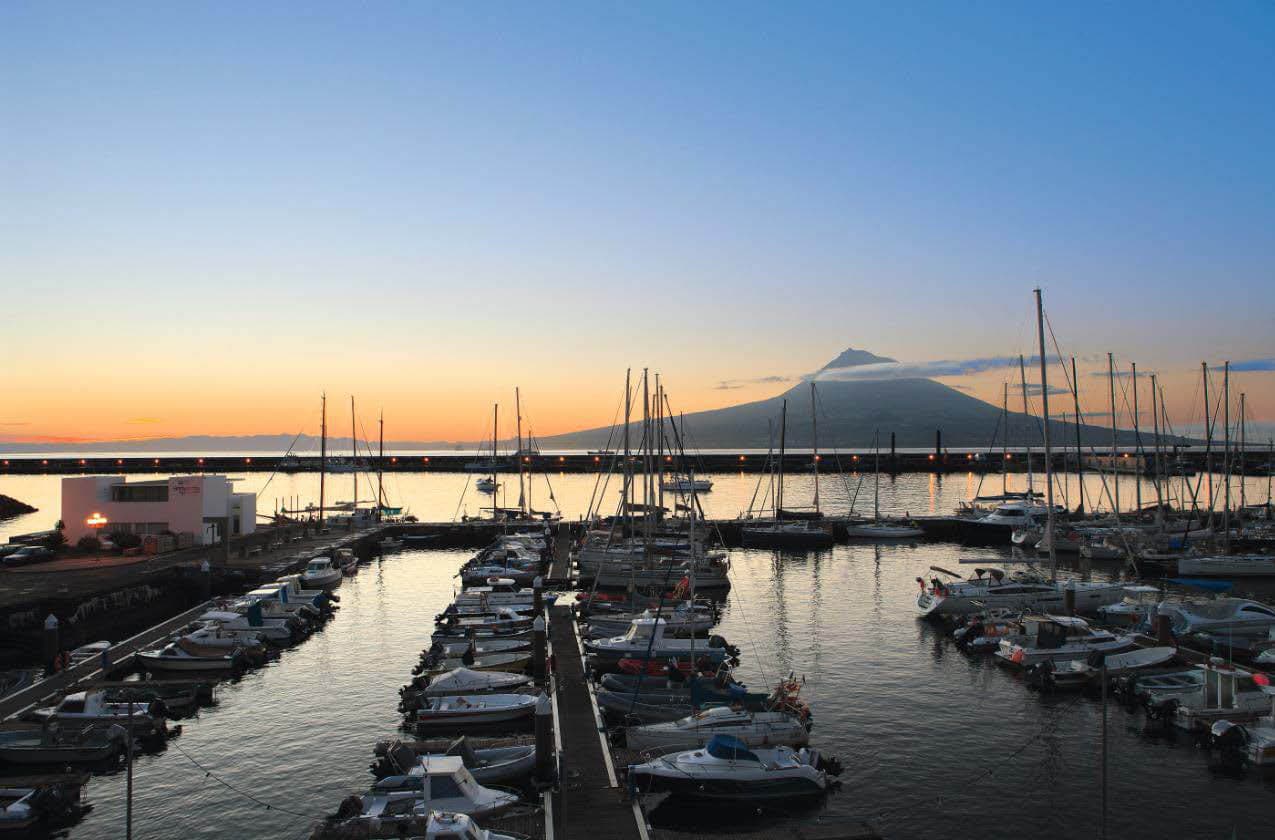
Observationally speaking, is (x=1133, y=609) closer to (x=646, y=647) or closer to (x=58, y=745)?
(x=646, y=647)

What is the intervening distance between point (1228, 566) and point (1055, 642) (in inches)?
1060

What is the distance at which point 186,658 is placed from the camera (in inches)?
1283

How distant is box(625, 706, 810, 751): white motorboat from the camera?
75.2 feet

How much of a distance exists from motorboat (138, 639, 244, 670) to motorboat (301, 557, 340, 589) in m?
15.1

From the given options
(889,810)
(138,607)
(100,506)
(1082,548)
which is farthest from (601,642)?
(1082,548)

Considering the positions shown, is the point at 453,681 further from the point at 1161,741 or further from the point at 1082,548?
the point at 1082,548

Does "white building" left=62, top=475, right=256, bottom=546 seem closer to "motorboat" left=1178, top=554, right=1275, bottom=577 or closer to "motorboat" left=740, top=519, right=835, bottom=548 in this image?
"motorboat" left=740, top=519, right=835, bottom=548

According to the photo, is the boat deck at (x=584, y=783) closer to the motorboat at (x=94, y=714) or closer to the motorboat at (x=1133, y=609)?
the motorboat at (x=94, y=714)

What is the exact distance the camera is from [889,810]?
21344 millimetres

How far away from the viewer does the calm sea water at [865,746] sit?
68.8 ft

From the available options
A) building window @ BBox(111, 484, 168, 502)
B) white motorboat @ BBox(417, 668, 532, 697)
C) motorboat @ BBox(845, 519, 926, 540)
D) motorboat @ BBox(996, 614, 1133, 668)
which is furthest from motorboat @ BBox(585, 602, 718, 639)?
motorboat @ BBox(845, 519, 926, 540)

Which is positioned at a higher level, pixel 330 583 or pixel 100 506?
pixel 100 506

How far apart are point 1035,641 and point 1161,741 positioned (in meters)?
7.98

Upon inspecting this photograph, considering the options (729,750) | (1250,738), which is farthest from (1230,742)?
(729,750)
